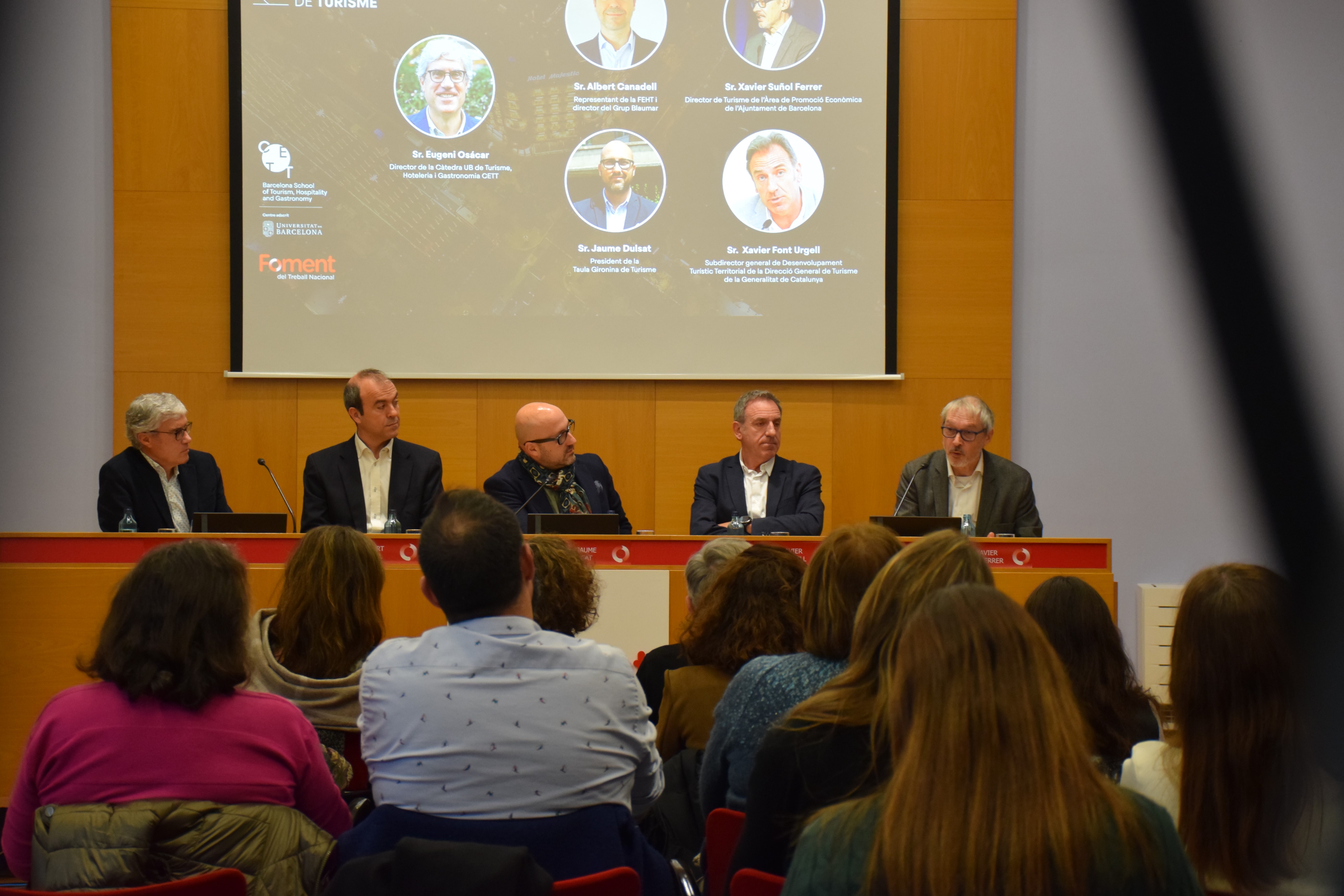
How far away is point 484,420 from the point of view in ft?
18.3

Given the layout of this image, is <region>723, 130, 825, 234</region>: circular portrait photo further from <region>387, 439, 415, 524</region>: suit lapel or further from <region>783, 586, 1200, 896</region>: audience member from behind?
<region>783, 586, 1200, 896</region>: audience member from behind

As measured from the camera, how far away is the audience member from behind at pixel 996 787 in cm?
94

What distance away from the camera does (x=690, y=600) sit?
2738 millimetres

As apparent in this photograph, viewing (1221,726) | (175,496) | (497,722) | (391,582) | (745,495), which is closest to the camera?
(1221,726)

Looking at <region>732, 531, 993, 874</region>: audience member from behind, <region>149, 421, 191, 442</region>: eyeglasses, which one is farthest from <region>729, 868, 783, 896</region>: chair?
<region>149, 421, 191, 442</region>: eyeglasses

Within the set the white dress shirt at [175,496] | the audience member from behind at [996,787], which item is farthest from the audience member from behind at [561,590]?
the white dress shirt at [175,496]

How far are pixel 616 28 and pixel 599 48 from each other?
13 cm

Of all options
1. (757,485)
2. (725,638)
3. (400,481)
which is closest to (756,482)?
(757,485)

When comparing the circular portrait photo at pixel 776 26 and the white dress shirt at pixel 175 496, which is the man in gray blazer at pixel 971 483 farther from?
the white dress shirt at pixel 175 496

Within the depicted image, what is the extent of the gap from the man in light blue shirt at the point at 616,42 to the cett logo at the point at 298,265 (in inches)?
63.1

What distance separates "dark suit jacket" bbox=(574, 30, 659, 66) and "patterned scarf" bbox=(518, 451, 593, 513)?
210 centimetres

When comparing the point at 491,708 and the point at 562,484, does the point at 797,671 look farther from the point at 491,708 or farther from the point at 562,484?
the point at 562,484

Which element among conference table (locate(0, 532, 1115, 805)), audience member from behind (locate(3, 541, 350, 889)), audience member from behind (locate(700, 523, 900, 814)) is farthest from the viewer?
conference table (locate(0, 532, 1115, 805))

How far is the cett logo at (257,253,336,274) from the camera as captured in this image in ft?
17.8
